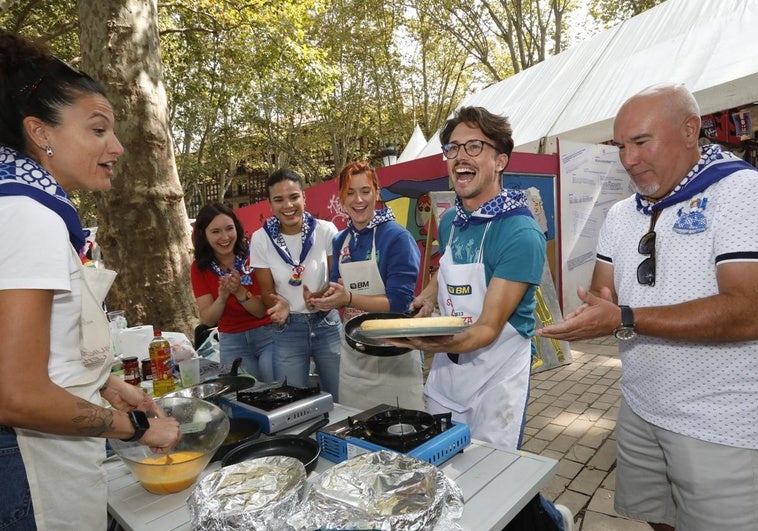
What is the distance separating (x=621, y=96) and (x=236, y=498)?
7.37 m

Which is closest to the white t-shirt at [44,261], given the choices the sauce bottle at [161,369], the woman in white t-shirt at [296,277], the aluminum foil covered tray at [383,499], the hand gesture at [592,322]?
the aluminum foil covered tray at [383,499]

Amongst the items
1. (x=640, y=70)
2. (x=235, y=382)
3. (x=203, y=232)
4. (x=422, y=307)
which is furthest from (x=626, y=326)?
(x=640, y=70)

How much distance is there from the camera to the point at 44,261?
3.56 ft

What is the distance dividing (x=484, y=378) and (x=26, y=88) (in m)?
1.94

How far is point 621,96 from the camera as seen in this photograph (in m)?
6.61

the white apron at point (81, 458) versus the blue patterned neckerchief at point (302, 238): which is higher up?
the blue patterned neckerchief at point (302, 238)

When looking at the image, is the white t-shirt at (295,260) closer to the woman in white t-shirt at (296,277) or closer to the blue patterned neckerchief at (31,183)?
the woman in white t-shirt at (296,277)

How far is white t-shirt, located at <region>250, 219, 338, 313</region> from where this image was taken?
3.41 meters

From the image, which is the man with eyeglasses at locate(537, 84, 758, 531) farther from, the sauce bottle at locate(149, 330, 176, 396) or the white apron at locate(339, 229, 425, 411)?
the sauce bottle at locate(149, 330, 176, 396)

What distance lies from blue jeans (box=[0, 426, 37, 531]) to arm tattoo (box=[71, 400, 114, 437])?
7.1 inches

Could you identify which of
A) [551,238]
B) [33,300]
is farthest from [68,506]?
[551,238]

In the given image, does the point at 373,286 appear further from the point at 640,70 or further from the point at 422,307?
the point at 640,70

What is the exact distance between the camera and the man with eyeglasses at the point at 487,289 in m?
1.88

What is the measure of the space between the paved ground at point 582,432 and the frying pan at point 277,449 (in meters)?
2.08
